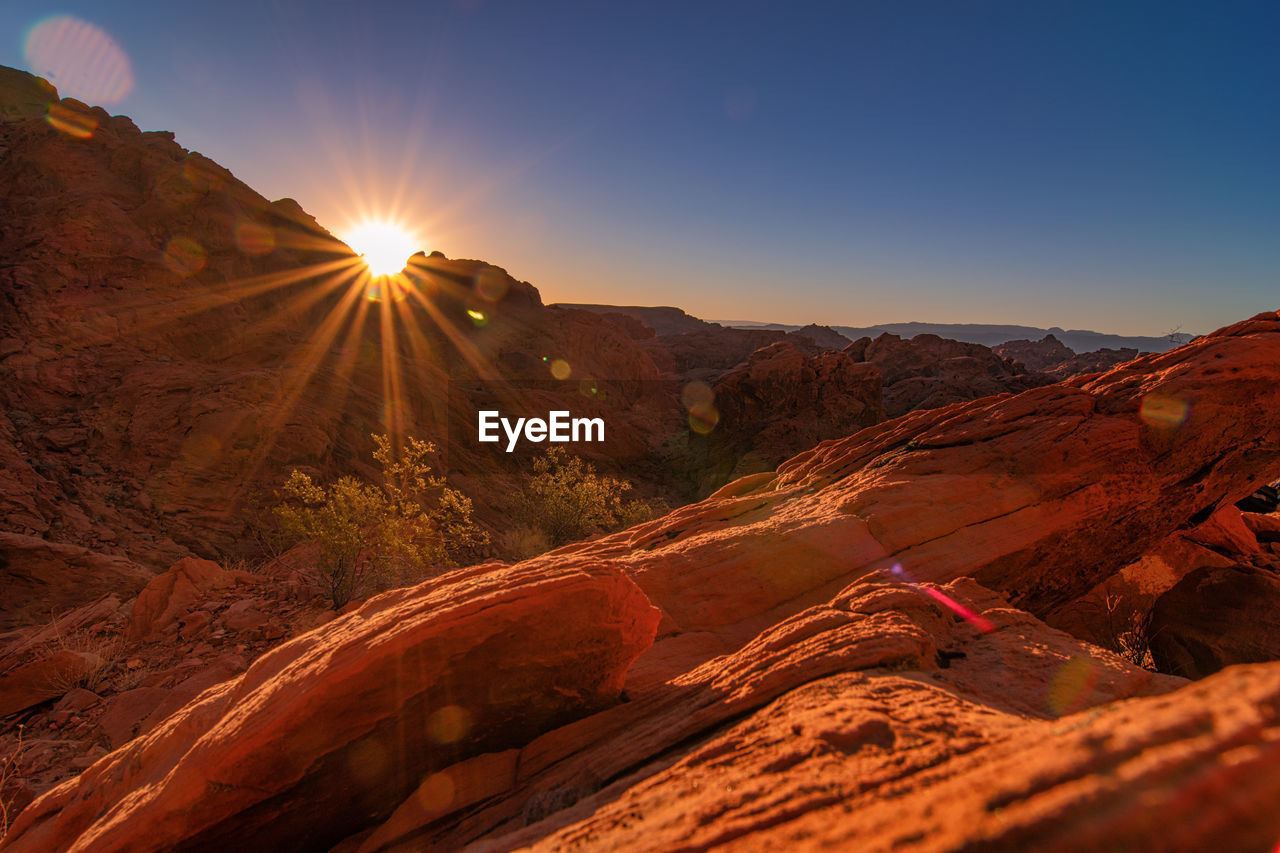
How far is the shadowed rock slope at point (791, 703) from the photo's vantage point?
4.51ft

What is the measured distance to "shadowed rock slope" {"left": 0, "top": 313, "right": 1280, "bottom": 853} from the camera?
4.51 feet

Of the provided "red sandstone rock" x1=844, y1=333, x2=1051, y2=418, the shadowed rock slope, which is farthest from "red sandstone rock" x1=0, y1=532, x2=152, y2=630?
"red sandstone rock" x1=844, y1=333, x2=1051, y2=418

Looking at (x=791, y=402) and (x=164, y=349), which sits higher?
(x=164, y=349)

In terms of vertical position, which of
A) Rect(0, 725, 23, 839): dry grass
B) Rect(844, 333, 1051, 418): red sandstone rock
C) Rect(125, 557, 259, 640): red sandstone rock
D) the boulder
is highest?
Rect(844, 333, 1051, 418): red sandstone rock

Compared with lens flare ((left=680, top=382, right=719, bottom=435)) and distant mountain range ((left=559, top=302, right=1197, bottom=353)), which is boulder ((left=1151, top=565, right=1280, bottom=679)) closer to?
lens flare ((left=680, top=382, right=719, bottom=435))

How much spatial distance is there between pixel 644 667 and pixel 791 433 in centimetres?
2359

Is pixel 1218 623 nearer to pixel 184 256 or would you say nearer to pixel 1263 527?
A: pixel 1263 527

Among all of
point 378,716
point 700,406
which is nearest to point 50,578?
point 378,716

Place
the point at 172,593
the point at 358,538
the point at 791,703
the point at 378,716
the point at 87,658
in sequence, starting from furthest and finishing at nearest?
the point at 358,538 < the point at 172,593 < the point at 87,658 < the point at 378,716 < the point at 791,703

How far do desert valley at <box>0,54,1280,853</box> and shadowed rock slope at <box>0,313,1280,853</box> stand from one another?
0.02 metres

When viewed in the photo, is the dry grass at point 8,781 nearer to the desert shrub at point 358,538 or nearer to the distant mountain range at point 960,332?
the desert shrub at point 358,538

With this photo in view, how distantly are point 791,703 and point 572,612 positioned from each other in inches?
60.0

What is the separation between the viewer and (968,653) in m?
4.04

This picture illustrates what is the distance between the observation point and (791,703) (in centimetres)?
296
